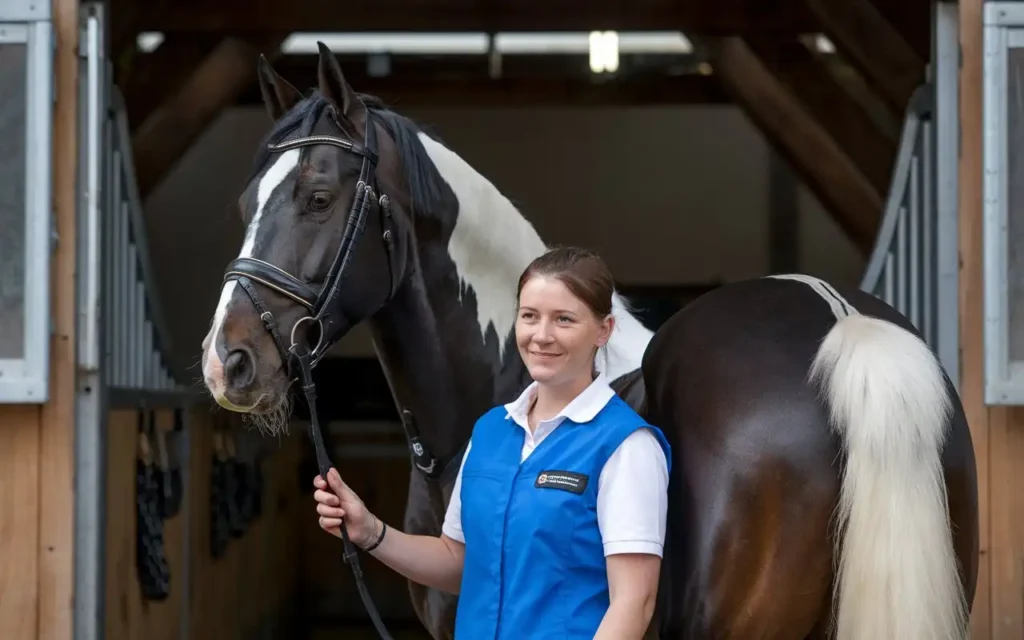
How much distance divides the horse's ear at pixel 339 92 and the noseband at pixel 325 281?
0.9 inches

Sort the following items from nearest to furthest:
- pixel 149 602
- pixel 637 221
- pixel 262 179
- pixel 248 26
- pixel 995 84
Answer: pixel 262 179, pixel 995 84, pixel 149 602, pixel 248 26, pixel 637 221

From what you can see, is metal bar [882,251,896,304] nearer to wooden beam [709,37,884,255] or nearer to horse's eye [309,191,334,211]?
horse's eye [309,191,334,211]

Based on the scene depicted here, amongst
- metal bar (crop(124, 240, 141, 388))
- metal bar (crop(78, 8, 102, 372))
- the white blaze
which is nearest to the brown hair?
the white blaze

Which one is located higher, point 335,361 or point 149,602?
point 335,361

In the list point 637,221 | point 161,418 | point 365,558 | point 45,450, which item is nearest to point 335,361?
point 365,558

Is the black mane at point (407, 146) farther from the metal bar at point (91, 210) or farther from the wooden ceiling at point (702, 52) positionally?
the wooden ceiling at point (702, 52)

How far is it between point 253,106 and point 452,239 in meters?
5.04

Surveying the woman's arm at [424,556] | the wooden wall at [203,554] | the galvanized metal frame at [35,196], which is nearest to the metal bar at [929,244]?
the woman's arm at [424,556]

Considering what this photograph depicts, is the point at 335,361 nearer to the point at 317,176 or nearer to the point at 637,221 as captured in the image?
the point at 637,221

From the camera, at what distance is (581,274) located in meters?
1.61

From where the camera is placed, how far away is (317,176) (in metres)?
2.01

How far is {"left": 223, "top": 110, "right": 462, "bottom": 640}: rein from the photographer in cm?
187

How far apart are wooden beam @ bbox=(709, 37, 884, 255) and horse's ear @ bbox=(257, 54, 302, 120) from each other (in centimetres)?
309

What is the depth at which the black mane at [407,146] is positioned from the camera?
206cm
